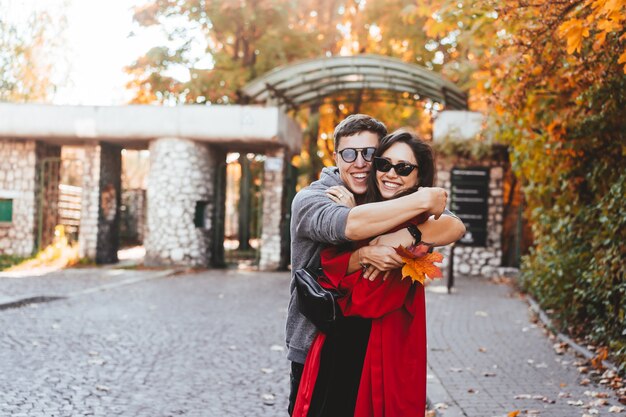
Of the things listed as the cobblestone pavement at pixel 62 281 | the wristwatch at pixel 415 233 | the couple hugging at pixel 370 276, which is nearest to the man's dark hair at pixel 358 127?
the couple hugging at pixel 370 276

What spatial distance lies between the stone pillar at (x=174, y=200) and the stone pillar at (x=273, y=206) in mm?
1667

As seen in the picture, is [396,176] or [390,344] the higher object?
[396,176]

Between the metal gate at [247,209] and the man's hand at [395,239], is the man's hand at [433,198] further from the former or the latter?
the metal gate at [247,209]

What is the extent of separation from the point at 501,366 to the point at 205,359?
2833 millimetres

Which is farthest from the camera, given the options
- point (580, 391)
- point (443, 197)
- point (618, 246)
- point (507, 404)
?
point (618, 246)

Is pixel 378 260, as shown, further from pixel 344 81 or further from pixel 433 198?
pixel 344 81

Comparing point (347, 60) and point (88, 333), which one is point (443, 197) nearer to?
point (88, 333)

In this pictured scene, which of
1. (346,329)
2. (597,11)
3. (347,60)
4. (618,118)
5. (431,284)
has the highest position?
(347,60)

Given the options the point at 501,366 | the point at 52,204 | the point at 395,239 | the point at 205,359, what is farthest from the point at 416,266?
the point at 52,204

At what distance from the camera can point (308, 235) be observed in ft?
9.16

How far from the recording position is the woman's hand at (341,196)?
8.96 ft

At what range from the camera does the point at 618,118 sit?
22.8ft

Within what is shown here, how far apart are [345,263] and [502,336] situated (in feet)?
21.3

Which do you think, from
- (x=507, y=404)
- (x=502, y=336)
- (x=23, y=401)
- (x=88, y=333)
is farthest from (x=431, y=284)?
(x=23, y=401)
